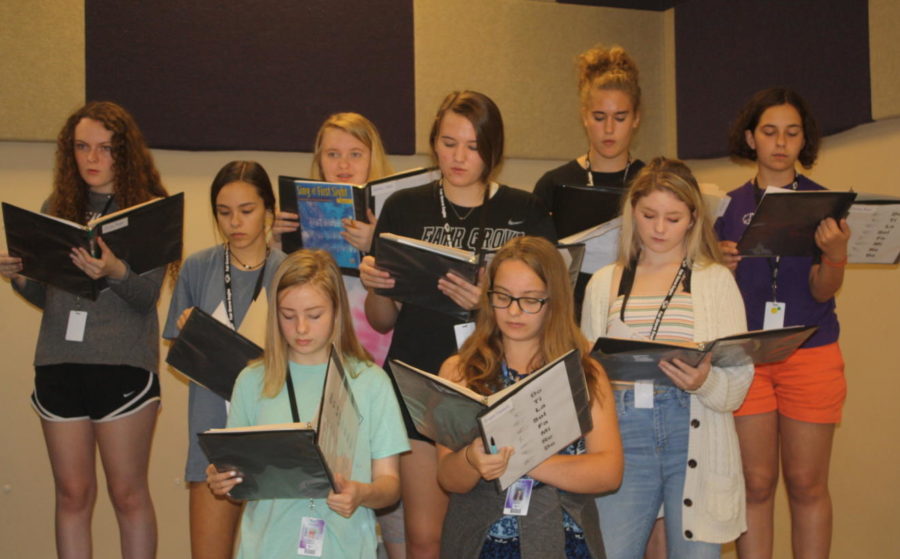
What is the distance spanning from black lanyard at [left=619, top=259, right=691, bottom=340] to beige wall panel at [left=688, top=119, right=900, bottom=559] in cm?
180

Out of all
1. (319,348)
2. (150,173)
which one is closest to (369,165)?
(150,173)

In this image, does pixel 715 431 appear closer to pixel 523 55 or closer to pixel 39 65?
pixel 523 55

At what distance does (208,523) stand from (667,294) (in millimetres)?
1772

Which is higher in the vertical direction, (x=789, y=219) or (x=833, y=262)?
(x=789, y=219)

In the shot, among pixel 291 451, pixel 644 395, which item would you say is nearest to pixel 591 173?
pixel 644 395

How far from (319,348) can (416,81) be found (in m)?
2.71

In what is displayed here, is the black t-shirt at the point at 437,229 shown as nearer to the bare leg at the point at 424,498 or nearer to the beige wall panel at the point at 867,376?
the bare leg at the point at 424,498

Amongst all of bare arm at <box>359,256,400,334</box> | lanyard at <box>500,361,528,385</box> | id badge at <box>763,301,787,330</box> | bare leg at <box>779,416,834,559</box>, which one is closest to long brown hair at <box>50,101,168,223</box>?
A: bare arm at <box>359,256,400,334</box>

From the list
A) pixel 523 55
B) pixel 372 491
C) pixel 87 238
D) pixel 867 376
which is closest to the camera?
pixel 372 491

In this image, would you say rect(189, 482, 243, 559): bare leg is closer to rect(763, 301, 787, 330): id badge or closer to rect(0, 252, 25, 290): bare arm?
rect(0, 252, 25, 290): bare arm

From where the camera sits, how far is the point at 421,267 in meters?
2.90

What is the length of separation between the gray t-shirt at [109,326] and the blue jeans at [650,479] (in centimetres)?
180

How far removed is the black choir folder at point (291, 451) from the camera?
2234 mm

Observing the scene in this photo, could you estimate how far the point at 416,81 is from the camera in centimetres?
516
